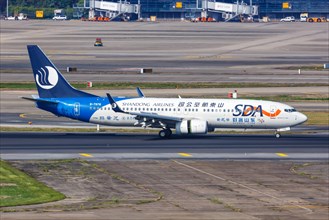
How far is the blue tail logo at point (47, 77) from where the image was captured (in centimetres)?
8031

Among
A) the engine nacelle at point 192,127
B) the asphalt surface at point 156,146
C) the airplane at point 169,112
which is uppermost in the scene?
the airplane at point 169,112

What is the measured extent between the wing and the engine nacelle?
79cm

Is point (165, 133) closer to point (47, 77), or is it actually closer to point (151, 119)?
point (151, 119)

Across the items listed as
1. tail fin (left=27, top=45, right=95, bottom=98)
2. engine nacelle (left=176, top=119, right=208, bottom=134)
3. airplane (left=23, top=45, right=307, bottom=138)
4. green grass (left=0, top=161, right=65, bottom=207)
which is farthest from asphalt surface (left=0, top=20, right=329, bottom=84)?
green grass (left=0, top=161, right=65, bottom=207)

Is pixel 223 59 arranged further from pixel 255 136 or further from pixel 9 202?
pixel 9 202

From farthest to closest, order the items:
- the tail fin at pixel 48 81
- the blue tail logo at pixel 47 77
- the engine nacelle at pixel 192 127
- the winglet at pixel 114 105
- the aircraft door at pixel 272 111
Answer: the blue tail logo at pixel 47 77, the tail fin at pixel 48 81, the aircraft door at pixel 272 111, the engine nacelle at pixel 192 127, the winglet at pixel 114 105

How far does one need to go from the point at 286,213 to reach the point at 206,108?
100.0 feet

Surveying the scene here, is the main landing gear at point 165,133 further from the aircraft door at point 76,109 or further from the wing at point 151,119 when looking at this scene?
the aircraft door at point 76,109

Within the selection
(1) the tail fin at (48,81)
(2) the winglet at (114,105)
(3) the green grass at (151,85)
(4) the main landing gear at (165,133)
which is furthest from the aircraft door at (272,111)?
(3) the green grass at (151,85)

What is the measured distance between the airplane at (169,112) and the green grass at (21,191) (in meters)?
19.5

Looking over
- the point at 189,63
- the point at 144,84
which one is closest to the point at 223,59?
the point at 189,63

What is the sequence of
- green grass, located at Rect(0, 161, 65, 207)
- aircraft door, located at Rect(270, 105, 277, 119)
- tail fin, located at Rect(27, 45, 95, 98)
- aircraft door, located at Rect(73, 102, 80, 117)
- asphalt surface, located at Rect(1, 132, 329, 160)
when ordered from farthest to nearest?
tail fin, located at Rect(27, 45, 95, 98) → aircraft door, located at Rect(73, 102, 80, 117) → aircraft door, located at Rect(270, 105, 277, 119) → asphalt surface, located at Rect(1, 132, 329, 160) → green grass, located at Rect(0, 161, 65, 207)

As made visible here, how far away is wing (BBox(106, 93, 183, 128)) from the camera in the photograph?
252 feet

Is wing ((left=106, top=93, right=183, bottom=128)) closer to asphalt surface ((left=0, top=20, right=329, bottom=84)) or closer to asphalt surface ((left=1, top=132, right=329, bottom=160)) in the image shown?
asphalt surface ((left=1, top=132, right=329, bottom=160))
